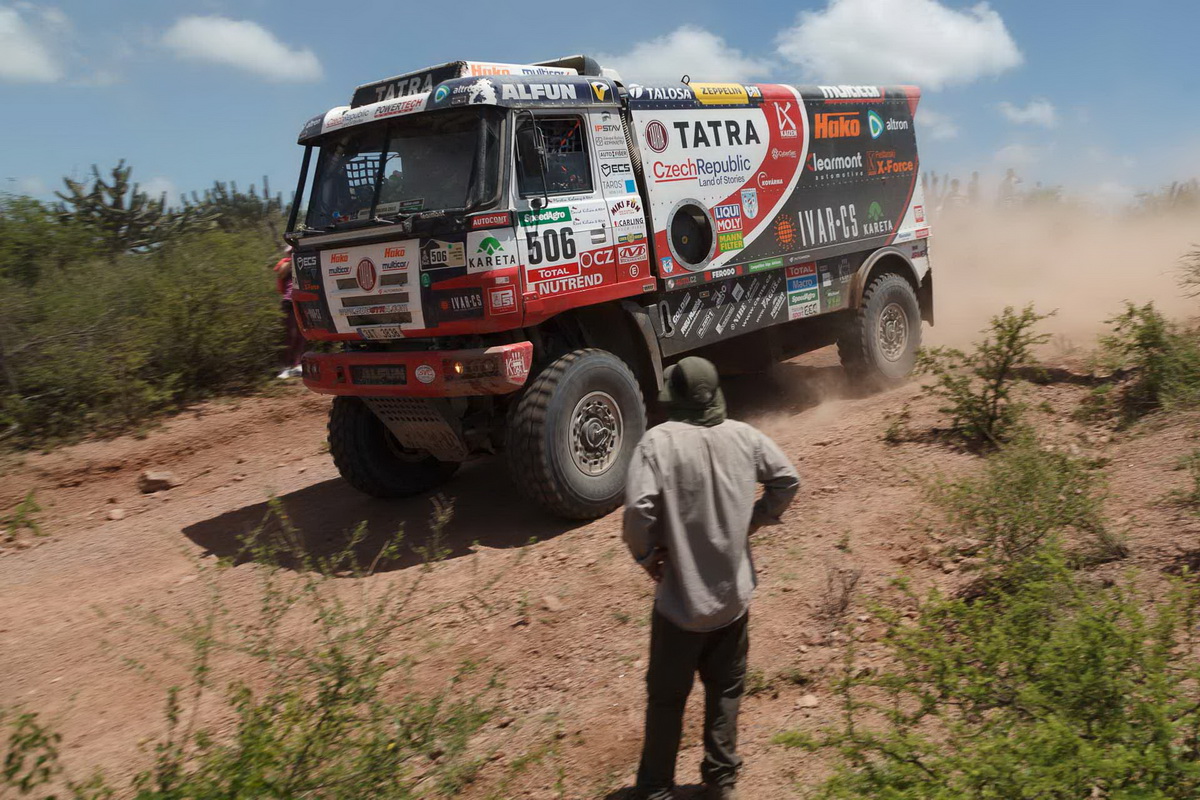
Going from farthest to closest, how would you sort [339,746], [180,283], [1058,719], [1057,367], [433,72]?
[180,283] < [1057,367] < [433,72] < [339,746] < [1058,719]

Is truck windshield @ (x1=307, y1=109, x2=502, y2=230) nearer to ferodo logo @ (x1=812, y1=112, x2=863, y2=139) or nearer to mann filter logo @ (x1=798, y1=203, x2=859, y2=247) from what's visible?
mann filter logo @ (x1=798, y1=203, x2=859, y2=247)

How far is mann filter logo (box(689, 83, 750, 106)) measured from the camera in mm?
7223

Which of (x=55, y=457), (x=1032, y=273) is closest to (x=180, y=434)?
(x=55, y=457)

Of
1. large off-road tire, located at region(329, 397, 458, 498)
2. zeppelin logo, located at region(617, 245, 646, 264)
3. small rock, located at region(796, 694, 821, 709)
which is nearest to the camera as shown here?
small rock, located at region(796, 694, 821, 709)

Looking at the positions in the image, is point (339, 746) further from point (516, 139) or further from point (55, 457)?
point (55, 457)

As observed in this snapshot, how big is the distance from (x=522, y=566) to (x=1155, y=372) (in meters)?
4.50

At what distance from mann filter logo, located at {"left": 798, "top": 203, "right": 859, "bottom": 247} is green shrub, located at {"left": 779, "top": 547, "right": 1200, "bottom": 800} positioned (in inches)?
189

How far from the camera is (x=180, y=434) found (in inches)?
365

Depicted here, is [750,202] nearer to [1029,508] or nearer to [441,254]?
[441,254]

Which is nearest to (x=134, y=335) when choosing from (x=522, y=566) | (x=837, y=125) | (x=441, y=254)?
(x=441, y=254)

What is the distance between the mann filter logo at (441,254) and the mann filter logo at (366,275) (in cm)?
46

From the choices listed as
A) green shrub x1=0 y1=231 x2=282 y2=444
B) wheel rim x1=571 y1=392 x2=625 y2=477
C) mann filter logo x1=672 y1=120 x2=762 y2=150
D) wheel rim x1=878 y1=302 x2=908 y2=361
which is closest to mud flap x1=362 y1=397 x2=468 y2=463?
wheel rim x1=571 y1=392 x2=625 y2=477

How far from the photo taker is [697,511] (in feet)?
10.9

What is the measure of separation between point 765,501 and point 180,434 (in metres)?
7.44
